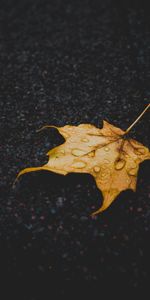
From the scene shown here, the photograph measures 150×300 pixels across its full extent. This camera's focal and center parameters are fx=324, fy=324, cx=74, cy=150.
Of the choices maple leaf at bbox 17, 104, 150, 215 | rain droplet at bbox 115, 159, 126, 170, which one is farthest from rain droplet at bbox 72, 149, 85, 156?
rain droplet at bbox 115, 159, 126, 170

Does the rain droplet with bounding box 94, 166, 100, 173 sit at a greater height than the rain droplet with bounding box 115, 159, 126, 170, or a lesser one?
lesser

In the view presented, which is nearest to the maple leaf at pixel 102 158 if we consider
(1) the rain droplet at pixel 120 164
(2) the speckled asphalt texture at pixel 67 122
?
(1) the rain droplet at pixel 120 164

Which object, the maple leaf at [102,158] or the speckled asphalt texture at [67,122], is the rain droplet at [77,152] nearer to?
the maple leaf at [102,158]

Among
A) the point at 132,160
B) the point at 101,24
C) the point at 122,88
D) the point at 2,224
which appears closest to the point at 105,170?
the point at 132,160

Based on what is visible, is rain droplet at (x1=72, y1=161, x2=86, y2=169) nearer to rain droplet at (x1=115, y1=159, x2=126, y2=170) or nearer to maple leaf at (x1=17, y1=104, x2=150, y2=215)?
maple leaf at (x1=17, y1=104, x2=150, y2=215)

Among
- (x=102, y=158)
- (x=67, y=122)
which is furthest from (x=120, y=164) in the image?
(x=67, y=122)

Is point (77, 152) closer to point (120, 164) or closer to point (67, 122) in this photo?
point (120, 164)

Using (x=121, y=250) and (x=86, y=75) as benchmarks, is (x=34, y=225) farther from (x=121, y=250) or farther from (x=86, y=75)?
(x=86, y=75)
